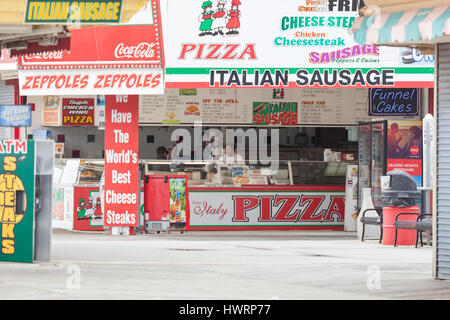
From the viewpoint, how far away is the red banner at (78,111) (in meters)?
25.5

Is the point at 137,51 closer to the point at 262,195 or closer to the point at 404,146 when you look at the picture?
the point at 262,195

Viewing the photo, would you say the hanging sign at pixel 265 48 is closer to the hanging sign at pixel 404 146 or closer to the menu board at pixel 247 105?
the hanging sign at pixel 404 146

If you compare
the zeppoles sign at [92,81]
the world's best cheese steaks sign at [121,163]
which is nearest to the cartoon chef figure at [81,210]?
the world's best cheese steaks sign at [121,163]

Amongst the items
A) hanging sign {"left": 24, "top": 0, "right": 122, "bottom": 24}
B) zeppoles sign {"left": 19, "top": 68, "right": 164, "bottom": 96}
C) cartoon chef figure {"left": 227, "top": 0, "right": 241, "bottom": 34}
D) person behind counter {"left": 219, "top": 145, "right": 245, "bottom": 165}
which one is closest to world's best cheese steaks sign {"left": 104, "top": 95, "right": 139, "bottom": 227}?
zeppoles sign {"left": 19, "top": 68, "right": 164, "bottom": 96}

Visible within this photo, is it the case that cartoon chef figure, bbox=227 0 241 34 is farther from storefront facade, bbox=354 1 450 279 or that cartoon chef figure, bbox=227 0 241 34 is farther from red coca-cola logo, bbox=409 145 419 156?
storefront facade, bbox=354 1 450 279

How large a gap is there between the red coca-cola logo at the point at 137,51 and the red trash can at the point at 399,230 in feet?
18.5

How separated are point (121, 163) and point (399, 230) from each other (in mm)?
5967

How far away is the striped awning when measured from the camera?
33.5ft

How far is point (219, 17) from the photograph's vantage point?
18.9m

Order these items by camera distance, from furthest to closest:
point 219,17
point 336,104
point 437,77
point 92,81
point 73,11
Answer: point 336,104 < point 219,17 < point 92,81 < point 73,11 < point 437,77

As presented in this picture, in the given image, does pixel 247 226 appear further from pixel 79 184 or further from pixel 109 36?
pixel 109 36

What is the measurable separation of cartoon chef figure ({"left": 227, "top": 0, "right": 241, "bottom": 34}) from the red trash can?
16.2 ft

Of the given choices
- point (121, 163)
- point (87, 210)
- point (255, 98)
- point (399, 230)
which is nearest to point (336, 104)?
point (255, 98)
